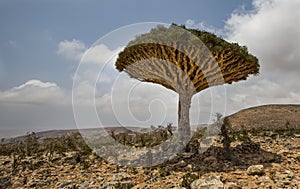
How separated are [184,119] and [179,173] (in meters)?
3.48

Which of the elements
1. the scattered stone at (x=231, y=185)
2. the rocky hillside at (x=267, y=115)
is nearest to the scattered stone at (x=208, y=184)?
the scattered stone at (x=231, y=185)

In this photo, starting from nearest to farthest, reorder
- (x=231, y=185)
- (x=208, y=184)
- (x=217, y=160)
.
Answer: (x=208, y=184)
(x=231, y=185)
(x=217, y=160)

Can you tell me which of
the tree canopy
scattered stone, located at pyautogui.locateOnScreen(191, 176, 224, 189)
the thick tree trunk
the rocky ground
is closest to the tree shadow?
the rocky ground

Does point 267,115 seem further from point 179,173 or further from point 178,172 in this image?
point 179,173

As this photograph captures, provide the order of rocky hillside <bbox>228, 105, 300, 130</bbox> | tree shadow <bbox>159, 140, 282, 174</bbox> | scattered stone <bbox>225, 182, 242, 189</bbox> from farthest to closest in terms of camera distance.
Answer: rocky hillside <bbox>228, 105, 300, 130</bbox> → tree shadow <bbox>159, 140, 282, 174</bbox> → scattered stone <bbox>225, 182, 242, 189</bbox>

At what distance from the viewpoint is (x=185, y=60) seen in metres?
10.3

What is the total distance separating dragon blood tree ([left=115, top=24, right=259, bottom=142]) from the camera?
9.97 metres

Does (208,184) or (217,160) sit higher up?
(217,160)

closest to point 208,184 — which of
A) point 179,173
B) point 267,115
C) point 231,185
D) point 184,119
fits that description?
point 231,185

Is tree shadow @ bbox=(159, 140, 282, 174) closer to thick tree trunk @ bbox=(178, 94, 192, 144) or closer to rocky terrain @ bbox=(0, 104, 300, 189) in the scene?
rocky terrain @ bbox=(0, 104, 300, 189)

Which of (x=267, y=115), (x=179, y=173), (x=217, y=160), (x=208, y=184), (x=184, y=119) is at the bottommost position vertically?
(x=179, y=173)

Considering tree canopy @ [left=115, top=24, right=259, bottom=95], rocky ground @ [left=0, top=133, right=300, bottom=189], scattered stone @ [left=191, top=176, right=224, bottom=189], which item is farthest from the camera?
tree canopy @ [left=115, top=24, right=259, bottom=95]

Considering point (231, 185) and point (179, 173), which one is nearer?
point (231, 185)

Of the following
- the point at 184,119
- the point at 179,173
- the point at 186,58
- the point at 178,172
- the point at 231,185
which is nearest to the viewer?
the point at 231,185
